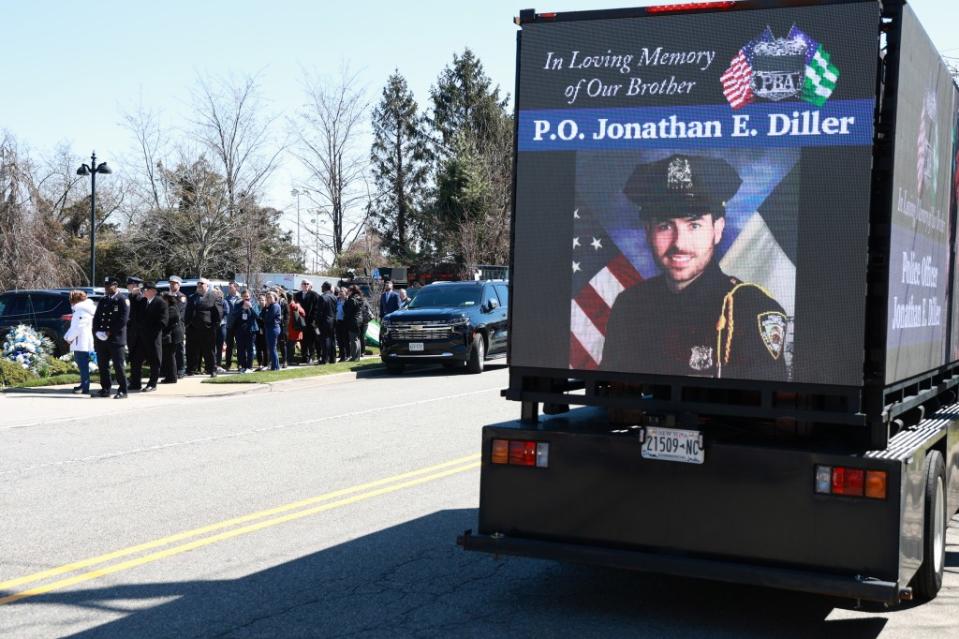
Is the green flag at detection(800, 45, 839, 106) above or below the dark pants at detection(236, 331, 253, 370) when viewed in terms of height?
above

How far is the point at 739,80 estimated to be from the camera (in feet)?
17.7

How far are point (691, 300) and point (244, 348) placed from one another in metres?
18.0

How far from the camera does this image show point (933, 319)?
21.0 feet

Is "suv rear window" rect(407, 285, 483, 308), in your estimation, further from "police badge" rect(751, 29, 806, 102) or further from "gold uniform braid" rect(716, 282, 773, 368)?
"police badge" rect(751, 29, 806, 102)

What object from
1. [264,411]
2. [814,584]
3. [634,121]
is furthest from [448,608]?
[264,411]

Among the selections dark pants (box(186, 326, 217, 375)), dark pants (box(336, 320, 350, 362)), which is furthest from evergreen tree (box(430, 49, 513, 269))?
dark pants (box(186, 326, 217, 375))

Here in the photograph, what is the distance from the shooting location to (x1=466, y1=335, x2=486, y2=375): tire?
74.0 feet

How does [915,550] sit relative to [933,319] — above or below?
below

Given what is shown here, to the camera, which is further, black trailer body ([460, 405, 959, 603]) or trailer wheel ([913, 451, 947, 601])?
trailer wheel ([913, 451, 947, 601])

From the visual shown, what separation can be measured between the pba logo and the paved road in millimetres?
2796

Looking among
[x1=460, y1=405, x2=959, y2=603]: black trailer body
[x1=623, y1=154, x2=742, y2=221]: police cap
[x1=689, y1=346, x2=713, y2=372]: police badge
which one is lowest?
[x1=460, y1=405, x2=959, y2=603]: black trailer body

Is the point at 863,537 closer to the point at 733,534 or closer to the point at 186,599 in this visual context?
the point at 733,534

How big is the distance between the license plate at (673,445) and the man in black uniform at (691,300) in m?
0.31

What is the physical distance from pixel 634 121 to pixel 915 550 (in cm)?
265
